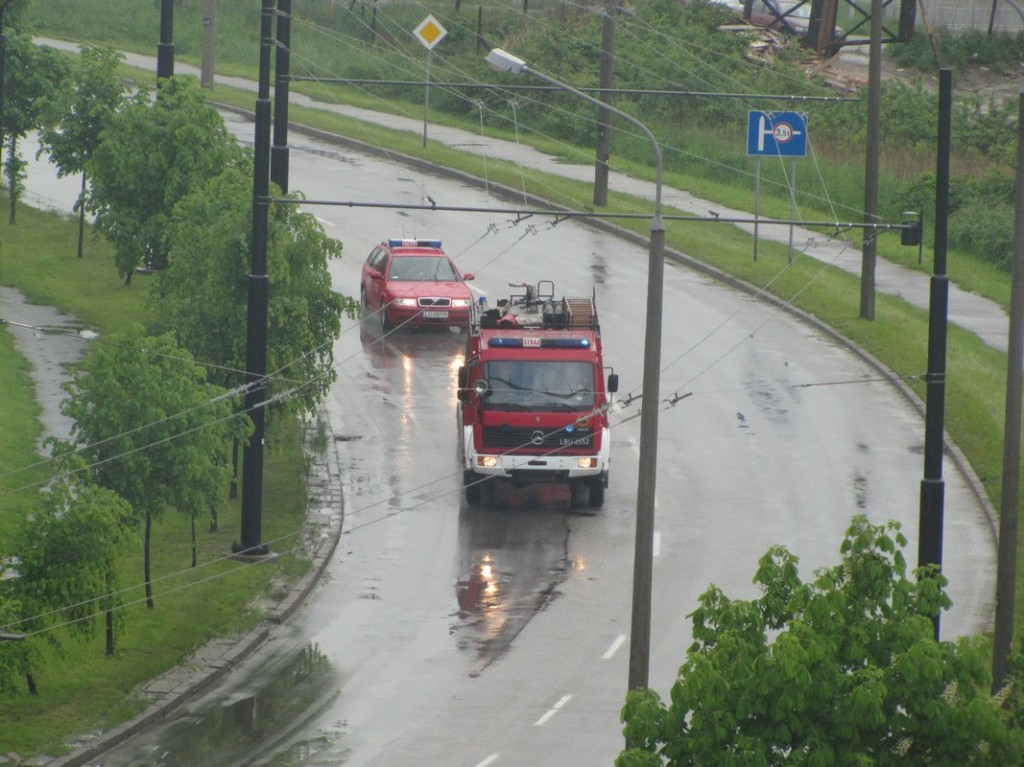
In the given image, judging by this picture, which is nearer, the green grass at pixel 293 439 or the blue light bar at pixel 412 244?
the green grass at pixel 293 439

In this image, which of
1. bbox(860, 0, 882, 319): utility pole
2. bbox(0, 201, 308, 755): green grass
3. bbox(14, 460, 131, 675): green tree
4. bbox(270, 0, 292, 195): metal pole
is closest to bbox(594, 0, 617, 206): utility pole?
bbox(860, 0, 882, 319): utility pole

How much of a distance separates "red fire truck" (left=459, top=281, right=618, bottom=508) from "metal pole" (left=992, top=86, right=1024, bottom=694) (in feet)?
26.5

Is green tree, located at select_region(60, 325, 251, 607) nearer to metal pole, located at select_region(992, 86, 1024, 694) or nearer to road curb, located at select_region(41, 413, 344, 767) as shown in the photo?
road curb, located at select_region(41, 413, 344, 767)

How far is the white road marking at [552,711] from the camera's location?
66.8 feet

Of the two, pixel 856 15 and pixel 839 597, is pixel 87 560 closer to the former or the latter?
pixel 839 597

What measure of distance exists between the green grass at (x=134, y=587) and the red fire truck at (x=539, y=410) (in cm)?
312

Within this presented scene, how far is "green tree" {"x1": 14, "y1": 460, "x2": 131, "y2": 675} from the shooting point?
64.8ft

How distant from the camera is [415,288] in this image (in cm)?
3803

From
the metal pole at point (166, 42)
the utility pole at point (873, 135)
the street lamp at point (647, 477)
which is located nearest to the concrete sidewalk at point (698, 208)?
the utility pole at point (873, 135)

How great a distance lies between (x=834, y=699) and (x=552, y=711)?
8.19 m

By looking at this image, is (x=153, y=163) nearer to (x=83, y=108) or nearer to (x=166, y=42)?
(x=166, y=42)

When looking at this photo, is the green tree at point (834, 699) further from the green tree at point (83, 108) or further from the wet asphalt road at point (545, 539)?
the green tree at point (83, 108)

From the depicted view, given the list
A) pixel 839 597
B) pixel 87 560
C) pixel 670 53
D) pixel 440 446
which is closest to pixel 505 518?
pixel 440 446

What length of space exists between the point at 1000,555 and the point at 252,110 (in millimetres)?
37075
